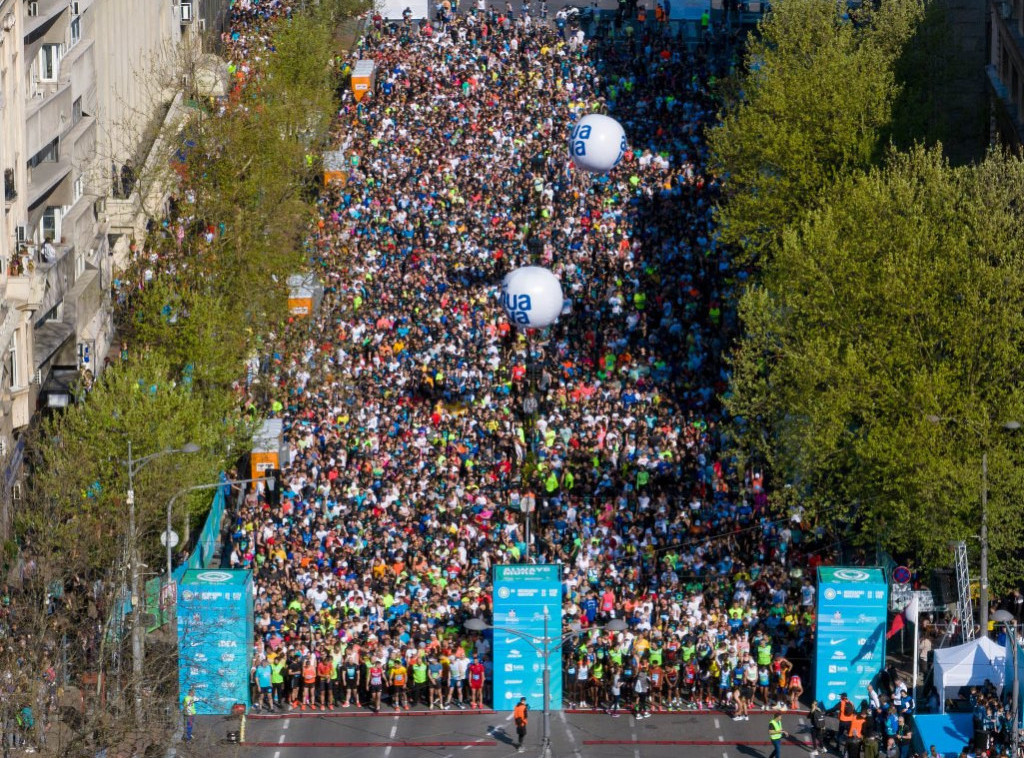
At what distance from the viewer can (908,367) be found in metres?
70.4

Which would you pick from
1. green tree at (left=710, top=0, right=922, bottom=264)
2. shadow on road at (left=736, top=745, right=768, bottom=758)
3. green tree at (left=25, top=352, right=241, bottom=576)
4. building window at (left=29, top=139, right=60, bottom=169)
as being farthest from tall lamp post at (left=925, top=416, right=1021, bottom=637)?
building window at (left=29, top=139, right=60, bottom=169)

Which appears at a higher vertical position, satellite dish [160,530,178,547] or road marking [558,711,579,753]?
satellite dish [160,530,178,547]

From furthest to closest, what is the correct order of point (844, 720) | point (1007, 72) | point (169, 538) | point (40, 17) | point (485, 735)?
1. point (1007, 72)
2. point (40, 17)
3. point (169, 538)
4. point (485, 735)
5. point (844, 720)

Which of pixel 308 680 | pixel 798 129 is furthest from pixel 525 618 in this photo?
pixel 798 129

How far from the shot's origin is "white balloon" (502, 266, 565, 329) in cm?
8181

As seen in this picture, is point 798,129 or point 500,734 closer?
point 500,734

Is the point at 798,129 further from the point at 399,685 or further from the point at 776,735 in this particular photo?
the point at 776,735

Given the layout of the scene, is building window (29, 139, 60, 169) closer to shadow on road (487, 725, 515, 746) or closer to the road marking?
shadow on road (487, 725, 515, 746)

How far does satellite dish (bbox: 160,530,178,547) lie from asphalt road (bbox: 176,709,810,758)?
5.24m

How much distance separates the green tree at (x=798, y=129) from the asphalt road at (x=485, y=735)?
24.8 metres

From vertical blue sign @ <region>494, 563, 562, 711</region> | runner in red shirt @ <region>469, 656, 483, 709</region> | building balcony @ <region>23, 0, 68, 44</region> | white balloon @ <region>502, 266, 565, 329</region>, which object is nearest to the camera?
vertical blue sign @ <region>494, 563, 562, 711</region>

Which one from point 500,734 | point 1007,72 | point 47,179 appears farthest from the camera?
point 1007,72

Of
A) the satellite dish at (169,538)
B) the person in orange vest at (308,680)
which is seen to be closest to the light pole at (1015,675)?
the person in orange vest at (308,680)

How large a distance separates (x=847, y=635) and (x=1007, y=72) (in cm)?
4086
